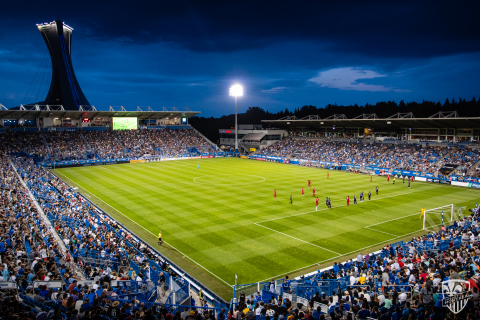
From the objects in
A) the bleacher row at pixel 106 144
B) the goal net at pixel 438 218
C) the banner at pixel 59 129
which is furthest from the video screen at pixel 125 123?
the goal net at pixel 438 218

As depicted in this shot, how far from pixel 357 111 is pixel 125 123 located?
2987 inches

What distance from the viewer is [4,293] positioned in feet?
31.1

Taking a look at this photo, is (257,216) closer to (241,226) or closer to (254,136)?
(241,226)

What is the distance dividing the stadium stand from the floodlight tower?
51.0 m

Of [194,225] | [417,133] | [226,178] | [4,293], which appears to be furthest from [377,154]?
[4,293]

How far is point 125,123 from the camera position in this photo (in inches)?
2923

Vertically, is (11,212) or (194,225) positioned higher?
(11,212)

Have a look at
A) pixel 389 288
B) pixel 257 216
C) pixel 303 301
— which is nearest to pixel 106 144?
pixel 257 216

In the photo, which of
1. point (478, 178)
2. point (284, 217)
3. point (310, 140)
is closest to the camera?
point (284, 217)

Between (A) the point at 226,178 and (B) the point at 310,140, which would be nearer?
(A) the point at 226,178

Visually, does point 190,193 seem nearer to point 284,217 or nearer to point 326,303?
point 284,217

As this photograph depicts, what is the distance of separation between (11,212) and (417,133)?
61440 millimetres

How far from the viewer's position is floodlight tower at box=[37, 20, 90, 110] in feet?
243

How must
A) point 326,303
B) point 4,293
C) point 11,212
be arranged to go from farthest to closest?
point 11,212 → point 326,303 → point 4,293
